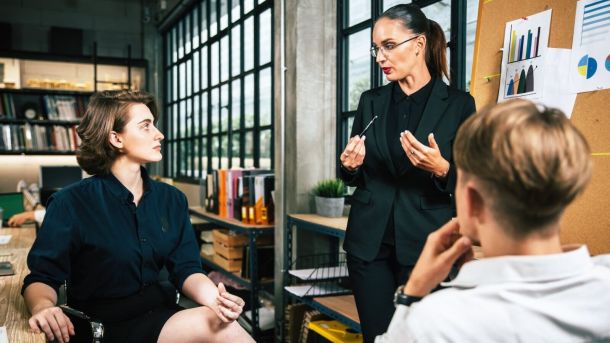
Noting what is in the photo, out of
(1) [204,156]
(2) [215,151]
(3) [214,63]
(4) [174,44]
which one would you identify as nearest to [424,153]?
(2) [215,151]

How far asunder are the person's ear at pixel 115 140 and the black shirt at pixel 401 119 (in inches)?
37.1

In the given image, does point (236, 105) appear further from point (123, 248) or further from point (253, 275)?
point (123, 248)

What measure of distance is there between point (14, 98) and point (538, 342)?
23.2 feet

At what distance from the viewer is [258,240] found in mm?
3834

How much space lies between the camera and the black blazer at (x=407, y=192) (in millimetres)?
1653

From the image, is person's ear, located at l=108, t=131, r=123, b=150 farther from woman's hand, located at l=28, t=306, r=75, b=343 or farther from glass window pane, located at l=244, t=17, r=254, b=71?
glass window pane, located at l=244, t=17, r=254, b=71

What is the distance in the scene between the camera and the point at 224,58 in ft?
18.6

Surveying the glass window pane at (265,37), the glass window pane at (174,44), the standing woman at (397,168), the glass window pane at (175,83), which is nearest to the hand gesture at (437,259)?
the standing woman at (397,168)

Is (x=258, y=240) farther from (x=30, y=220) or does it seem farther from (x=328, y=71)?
(x=30, y=220)

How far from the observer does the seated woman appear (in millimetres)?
1591

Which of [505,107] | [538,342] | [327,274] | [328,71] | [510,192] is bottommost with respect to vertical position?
[327,274]

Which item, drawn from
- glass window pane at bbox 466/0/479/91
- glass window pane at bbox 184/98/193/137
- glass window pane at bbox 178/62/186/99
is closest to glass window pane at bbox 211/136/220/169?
glass window pane at bbox 184/98/193/137

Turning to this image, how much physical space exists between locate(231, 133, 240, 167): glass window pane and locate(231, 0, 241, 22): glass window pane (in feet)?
3.85

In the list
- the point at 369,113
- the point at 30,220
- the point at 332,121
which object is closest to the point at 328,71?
the point at 332,121
